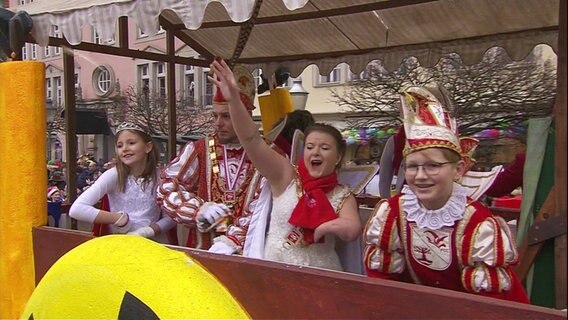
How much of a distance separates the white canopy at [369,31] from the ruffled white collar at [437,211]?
2155 mm

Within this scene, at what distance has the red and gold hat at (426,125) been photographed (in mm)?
2037

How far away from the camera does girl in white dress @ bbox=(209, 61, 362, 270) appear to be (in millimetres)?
2469

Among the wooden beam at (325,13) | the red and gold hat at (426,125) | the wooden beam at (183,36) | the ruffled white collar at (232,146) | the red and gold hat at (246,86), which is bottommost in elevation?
the ruffled white collar at (232,146)

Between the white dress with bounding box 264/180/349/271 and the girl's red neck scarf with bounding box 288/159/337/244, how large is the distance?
4 centimetres

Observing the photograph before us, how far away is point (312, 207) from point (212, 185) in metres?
0.79

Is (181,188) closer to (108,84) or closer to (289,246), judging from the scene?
(289,246)

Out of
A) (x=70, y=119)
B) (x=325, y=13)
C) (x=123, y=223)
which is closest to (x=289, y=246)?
(x=123, y=223)

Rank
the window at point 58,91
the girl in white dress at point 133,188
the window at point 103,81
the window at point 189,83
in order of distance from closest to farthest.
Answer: the girl in white dress at point 133,188 → the window at point 189,83 → the window at point 58,91 → the window at point 103,81

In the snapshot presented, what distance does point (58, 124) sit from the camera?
24.3 metres

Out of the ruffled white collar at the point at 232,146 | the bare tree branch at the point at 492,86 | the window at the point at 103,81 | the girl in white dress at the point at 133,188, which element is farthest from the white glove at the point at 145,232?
the window at the point at 103,81

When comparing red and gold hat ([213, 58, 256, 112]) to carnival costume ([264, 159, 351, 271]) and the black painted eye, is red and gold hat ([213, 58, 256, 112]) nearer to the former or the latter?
carnival costume ([264, 159, 351, 271])

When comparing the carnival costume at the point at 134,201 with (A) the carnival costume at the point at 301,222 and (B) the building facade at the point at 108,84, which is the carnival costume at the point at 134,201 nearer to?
(A) the carnival costume at the point at 301,222

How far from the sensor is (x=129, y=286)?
228 cm

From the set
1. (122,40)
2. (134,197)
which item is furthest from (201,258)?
(122,40)
